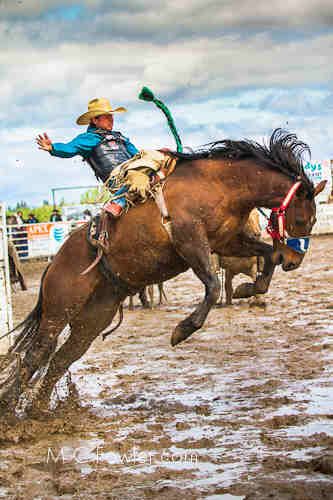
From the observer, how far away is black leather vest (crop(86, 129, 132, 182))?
6.20 metres

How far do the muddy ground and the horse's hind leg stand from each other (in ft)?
0.74

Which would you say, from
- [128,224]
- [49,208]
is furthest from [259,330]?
[49,208]

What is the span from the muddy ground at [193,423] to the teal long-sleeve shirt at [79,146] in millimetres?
2075

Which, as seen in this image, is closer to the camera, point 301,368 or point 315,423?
point 315,423

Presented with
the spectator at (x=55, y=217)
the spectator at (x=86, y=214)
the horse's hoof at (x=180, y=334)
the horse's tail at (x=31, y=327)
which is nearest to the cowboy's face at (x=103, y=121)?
the horse's tail at (x=31, y=327)

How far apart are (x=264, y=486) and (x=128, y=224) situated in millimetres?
2499

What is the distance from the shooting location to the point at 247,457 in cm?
440

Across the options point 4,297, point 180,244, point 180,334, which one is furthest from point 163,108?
point 4,297

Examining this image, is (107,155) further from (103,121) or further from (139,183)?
(139,183)

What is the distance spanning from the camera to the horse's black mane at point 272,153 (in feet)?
18.8

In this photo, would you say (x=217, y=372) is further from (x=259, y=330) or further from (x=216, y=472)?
(x=216, y=472)

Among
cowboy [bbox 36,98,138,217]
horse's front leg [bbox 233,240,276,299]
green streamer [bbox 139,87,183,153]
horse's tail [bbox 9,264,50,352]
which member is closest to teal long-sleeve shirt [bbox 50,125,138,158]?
cowboy [bbox 36,98,138,217]

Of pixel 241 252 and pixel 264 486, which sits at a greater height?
pixel 241 252

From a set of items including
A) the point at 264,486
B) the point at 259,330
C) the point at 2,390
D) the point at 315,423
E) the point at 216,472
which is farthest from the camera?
the point at 259,330
